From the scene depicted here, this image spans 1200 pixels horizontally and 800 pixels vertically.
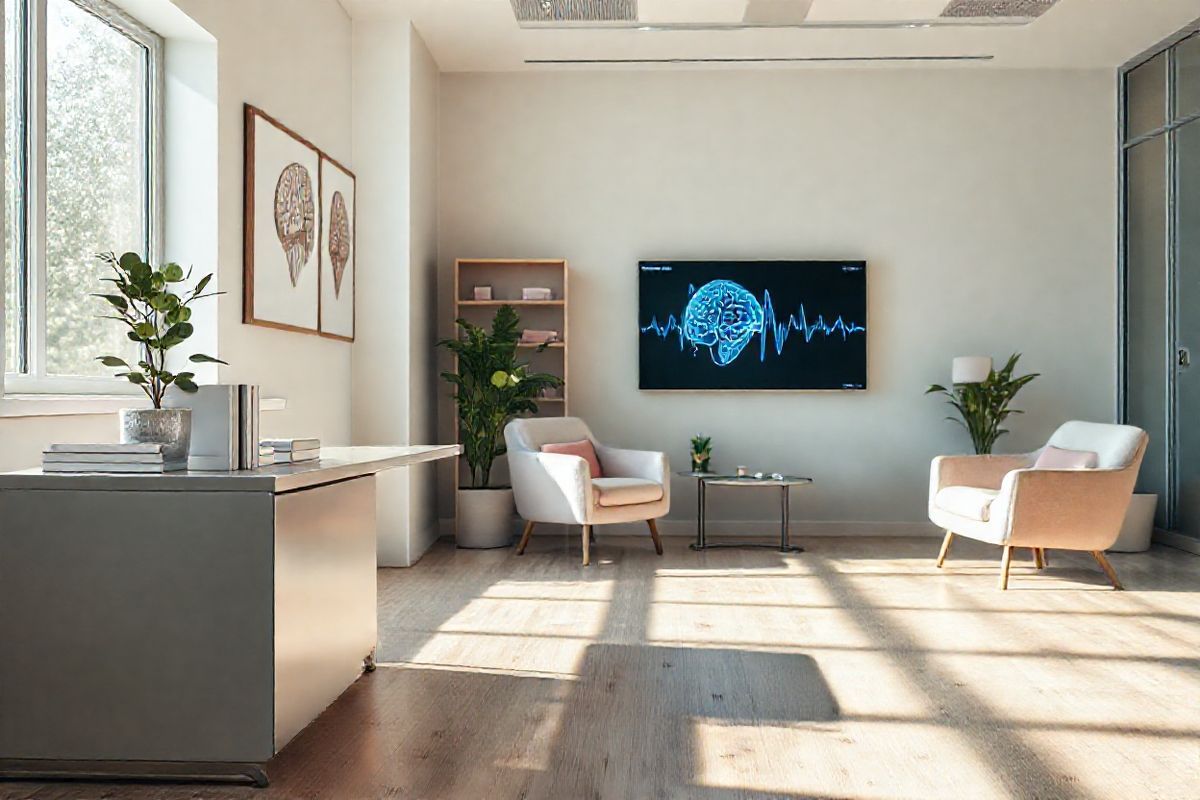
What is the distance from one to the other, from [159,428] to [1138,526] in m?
5.48

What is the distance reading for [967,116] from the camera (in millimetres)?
6734

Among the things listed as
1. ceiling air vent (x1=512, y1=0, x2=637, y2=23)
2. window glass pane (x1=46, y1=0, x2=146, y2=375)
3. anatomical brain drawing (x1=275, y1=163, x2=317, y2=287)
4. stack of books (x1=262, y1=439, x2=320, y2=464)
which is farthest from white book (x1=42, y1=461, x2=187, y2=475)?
ceiling air vent (x1=512, y1=0, x2=637, y2=23)

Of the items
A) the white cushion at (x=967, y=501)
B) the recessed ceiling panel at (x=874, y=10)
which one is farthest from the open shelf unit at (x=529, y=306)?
the white cushion at (x=967, y=501)

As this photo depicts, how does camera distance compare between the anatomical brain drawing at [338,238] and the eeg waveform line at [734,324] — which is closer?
the anatomical brain drawing at [338,238]

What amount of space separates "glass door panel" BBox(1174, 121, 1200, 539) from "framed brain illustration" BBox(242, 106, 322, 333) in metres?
4.84

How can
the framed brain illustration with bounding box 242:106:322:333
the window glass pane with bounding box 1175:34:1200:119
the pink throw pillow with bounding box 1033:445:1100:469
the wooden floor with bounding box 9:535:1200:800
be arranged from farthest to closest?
the window glass pane with bounding box 1175:34:1200:119
the pink throw pillow with bounding box 1033:445:1100:469
the framed brain illustration with bounding box 242:106:322:333
the wooden floor with bounding box 9:535:1200:800

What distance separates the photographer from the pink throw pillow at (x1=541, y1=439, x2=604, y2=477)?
19.6 feet

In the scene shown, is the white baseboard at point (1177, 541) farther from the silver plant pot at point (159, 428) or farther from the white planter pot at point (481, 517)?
the silver plant pot at point (159, 428)

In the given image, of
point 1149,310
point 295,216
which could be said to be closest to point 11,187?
point 295,216

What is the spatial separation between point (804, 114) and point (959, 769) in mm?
5035

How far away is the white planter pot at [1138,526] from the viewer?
19.7 ft

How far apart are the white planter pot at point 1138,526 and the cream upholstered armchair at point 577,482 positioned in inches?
104

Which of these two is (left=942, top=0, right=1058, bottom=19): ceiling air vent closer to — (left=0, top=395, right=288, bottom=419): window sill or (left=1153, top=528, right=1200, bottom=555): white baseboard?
(left=1153, top=528, right=1200, bottom=555): white baseboard

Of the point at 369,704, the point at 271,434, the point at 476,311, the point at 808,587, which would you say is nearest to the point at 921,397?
the point at 808,587
